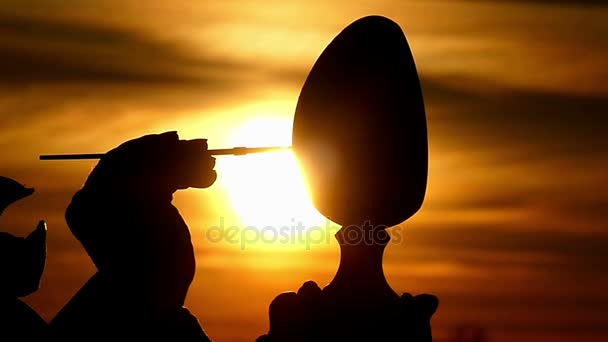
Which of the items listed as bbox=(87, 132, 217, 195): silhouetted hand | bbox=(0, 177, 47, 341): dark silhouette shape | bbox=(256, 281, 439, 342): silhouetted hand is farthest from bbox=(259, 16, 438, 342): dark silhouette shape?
bbox=(0, 177, 47, 341): dark silhouette shape

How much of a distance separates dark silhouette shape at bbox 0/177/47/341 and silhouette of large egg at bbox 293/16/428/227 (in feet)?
9.15

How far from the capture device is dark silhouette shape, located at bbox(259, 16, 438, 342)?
17.7 m

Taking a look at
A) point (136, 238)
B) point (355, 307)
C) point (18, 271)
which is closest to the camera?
point (136, 238)

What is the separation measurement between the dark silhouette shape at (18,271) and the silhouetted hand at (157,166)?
0.79 metres

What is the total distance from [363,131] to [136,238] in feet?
8.25

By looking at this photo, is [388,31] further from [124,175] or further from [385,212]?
[124,175]

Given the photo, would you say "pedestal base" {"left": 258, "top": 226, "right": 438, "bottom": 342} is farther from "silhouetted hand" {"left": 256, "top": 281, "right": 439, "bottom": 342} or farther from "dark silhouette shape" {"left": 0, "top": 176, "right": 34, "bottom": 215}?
"dark silhouette shape" {"left": 0, "top": 176, "right": 34, "bottom": 215}

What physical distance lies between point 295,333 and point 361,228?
1270mm

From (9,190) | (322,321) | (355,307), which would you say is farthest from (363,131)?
(9,190)

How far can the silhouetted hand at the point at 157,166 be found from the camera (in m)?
17.4

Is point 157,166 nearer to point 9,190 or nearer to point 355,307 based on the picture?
point 9,190

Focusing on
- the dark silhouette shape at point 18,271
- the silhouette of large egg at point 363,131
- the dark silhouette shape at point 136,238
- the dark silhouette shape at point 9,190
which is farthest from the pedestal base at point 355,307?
the dark silhouette shape at point 9,190

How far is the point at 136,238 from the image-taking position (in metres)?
17.4

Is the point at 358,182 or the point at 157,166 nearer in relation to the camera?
the point at 157,166
